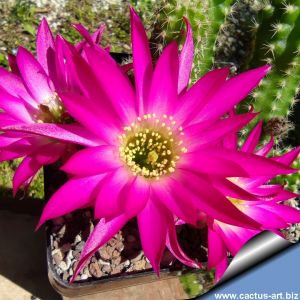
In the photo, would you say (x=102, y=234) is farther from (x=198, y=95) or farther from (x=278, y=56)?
(x=278, y=56)

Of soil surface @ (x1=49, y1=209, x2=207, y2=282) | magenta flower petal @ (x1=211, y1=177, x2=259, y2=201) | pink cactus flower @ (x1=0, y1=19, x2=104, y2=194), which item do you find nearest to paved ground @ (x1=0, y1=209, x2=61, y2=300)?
soil surface @ (x1=49, y1=209, x2=207, y2=282)

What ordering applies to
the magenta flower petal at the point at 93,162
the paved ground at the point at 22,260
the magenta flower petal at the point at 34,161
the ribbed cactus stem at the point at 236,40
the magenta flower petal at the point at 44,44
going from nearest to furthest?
1. the magenta flower petal at the point at 93,162
2. the magenta flower petal at the point at 34,161
3. the magenta flower petal at the point at 44,44
4. the paved ground at the point at 22,260
5. the ribbed cactus stem at the point at 236,40

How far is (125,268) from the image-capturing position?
2.97 ft

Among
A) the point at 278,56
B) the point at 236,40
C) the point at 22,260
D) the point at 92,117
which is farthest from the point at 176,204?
the point at 236,40

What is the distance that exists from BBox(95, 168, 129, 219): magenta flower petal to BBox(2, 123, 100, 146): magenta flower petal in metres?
0.05

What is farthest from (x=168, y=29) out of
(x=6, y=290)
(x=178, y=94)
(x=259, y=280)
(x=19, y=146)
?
(x=6, y=290)

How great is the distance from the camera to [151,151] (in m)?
0.75

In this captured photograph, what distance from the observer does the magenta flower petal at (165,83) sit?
0.68 m

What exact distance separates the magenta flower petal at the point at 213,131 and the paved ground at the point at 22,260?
2.23 ft

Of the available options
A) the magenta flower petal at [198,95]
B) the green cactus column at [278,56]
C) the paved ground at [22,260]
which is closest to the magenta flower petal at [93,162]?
the magenta flower petal at [198,95]

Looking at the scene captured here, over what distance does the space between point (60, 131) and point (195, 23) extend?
339mm

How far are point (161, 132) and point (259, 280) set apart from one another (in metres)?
0.26

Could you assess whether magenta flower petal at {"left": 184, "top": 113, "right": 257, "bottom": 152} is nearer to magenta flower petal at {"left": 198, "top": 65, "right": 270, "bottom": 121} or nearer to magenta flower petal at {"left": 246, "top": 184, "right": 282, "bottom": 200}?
magenta flower petal at {"left": 198, "top": 65, "right": 270, "bottom": 121}

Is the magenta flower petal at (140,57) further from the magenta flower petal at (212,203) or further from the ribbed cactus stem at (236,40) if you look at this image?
the ribbed cactus stem at (236,40)
